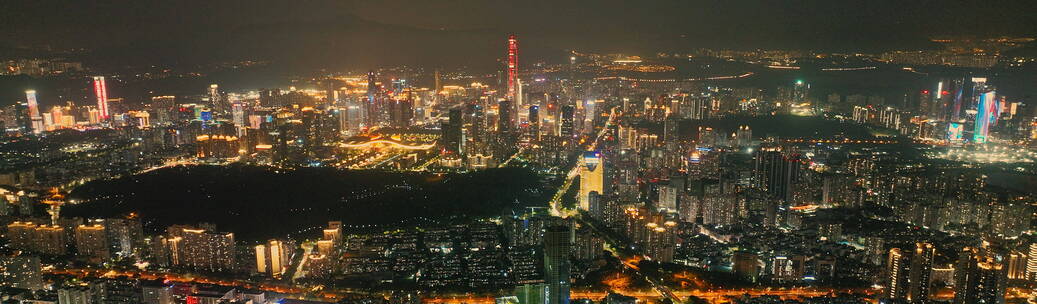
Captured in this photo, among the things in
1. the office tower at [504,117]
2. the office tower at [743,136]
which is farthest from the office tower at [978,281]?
the office tower at [504,117]

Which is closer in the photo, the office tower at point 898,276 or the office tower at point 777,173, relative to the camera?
the office tower at point 898,276

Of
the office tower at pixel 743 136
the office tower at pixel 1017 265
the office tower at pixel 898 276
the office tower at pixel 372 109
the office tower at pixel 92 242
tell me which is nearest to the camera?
the office tower at pixel 898 276

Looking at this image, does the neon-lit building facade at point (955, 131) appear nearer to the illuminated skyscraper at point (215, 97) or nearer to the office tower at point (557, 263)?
A: the office tower at point (557, 263)

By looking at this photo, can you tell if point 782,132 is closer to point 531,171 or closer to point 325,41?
point 531,171

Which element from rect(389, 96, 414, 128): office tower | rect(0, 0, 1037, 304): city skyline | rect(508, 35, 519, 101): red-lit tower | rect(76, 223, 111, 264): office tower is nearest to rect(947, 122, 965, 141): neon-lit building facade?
rect(0, 0, 1037, 304): city skyline

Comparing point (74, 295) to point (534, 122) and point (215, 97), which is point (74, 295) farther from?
point (215, 97)
